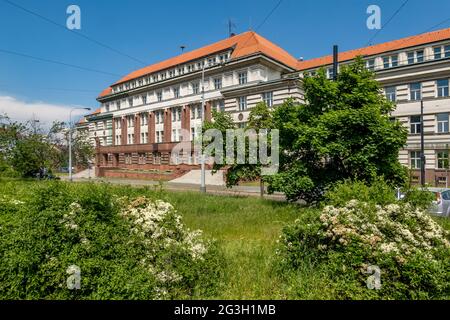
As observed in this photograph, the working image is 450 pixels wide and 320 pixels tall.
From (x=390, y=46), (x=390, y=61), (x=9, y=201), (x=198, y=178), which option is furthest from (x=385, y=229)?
(x=390, y=46)

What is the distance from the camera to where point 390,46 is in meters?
36.5

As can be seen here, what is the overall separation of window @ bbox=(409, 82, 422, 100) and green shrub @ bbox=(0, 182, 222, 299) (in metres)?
34.3

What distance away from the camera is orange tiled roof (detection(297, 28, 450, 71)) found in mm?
33094

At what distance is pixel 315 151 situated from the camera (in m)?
12.7

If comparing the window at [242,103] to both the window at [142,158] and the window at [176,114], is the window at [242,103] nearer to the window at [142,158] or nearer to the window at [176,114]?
the window at [176,114]

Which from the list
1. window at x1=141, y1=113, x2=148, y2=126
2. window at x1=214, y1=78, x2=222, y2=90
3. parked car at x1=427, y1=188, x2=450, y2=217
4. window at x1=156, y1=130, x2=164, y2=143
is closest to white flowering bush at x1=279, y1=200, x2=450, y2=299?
parked car at x1=427, y1=188, x2=450, y2=217

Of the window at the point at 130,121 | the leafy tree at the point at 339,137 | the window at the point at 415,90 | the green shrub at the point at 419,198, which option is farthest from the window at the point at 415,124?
the window at the point at 130,121

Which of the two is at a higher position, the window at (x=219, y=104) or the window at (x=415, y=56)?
the window at (x=415, y=56)

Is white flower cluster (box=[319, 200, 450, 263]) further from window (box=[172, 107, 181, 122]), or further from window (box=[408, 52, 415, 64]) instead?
window (box=[172, 107, 181, 122])

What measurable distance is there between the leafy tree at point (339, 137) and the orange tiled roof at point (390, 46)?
25.2 metres

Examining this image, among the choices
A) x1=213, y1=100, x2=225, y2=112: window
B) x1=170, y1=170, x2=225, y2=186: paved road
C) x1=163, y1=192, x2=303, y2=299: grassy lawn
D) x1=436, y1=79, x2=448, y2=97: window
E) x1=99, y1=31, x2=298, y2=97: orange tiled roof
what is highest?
x1=99, y1=31, x2=298, y2=97: orange tiled roof

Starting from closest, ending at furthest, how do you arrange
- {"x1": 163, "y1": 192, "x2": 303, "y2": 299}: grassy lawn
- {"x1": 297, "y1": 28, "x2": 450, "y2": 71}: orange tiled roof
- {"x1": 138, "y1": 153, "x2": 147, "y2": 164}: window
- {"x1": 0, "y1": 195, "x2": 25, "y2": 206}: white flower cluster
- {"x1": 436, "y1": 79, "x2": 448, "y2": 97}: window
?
{"x1": 163, "y1": 192, "x2": 303, "y2": 299}: grassy lawn < {"x1": 0, "y1": 195, "x2": 25, "y2": 206}: white flower cluster < {"x1": 436, "y1": 79, "x2": 448, "y2": 97}: window < {"x1": 297, "y1": 28, "x2": 450, "y2": 71}: orange tiled roof < {"x1": 138, "y1": 153, "x2": 147, "y2": 164}: window

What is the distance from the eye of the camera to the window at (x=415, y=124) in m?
31.5

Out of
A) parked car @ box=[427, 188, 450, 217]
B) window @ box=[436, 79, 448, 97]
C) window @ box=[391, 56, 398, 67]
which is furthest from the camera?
window @ box=[391, 56, 398, 67]
